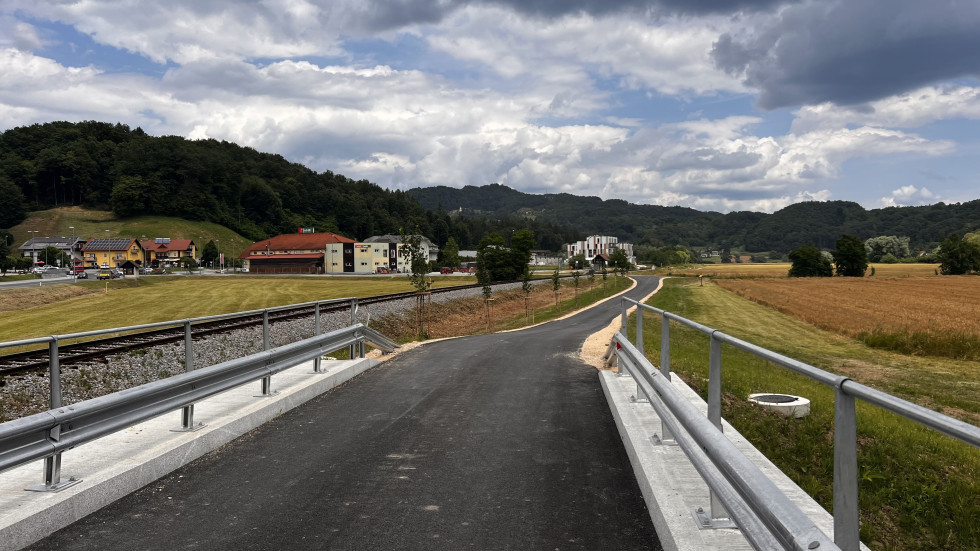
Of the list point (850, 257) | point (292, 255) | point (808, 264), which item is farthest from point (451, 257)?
point (850, 257)

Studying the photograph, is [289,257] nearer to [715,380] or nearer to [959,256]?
[959,256]

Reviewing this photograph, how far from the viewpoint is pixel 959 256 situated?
104250mm

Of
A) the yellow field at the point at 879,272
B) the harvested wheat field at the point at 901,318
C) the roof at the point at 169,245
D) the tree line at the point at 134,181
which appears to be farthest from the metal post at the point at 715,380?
the tree line at the point at 134,181

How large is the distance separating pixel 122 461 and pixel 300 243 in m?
145

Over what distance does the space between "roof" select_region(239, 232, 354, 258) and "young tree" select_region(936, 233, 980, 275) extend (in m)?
106

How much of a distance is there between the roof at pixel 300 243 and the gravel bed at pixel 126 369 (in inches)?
4633

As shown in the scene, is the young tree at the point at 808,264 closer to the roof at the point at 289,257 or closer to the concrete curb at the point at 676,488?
the roof at the point at 289,257

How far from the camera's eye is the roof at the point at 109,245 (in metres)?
138

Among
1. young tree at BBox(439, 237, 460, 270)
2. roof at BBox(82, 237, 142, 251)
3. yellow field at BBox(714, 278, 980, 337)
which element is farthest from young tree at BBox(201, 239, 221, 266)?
yellow field at BBox(714, 278, 980, 337)

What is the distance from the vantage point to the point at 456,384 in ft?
36.7

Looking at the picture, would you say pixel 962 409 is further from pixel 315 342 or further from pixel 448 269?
pixel 448 269

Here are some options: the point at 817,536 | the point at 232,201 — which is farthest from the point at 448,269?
the point at 817,536

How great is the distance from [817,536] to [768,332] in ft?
113

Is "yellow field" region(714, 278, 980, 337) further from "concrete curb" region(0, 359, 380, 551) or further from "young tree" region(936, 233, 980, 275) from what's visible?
"young tree" region(936, 233, 980, 275)
